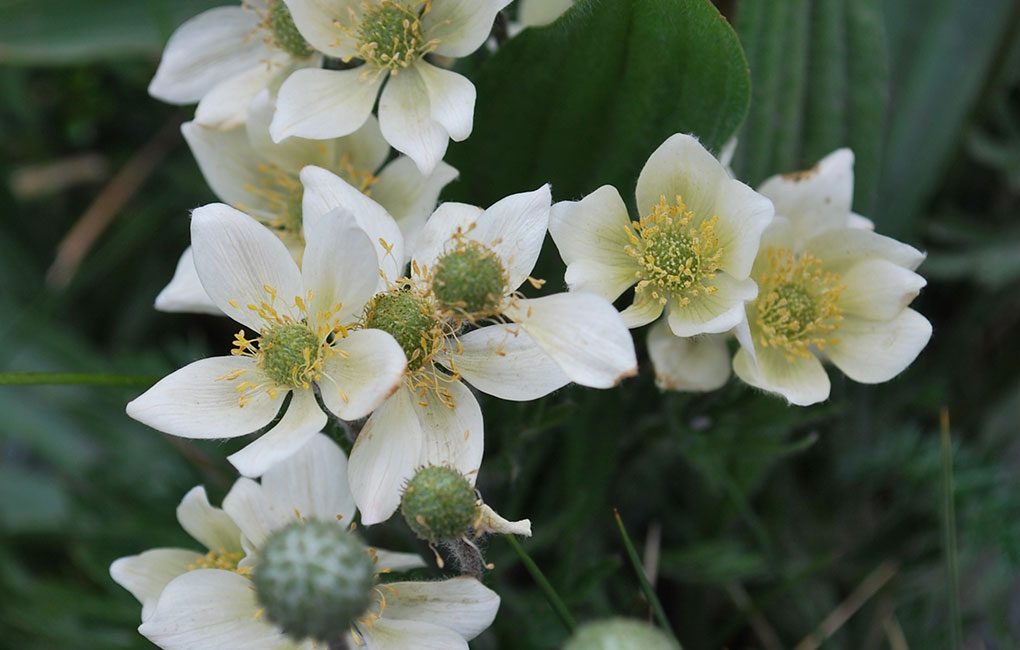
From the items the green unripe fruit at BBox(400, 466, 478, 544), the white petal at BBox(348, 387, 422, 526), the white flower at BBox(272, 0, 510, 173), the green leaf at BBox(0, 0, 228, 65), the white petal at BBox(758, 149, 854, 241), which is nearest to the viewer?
the green unripe fruit at BBox(400, 466, 478, 544)

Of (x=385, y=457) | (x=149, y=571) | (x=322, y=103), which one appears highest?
(x=322, y=103)

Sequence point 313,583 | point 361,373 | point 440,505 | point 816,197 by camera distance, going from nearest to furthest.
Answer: point 313,583
point 440,505
point 361,373
point 816,197

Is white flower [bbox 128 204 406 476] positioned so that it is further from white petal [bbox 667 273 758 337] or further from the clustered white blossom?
white petal [bbox 667 273 758 337]

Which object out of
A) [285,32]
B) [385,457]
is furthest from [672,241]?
[285,32]

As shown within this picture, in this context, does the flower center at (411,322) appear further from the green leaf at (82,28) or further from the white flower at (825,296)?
the green leaf at (82,28)

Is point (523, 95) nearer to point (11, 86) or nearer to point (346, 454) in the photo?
point (346, 454)

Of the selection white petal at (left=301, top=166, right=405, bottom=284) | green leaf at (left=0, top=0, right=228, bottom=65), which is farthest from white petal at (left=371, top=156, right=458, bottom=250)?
green leaf at (left=0, top=0, right=228, bottom=65)

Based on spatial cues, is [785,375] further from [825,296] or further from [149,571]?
[149,571]
